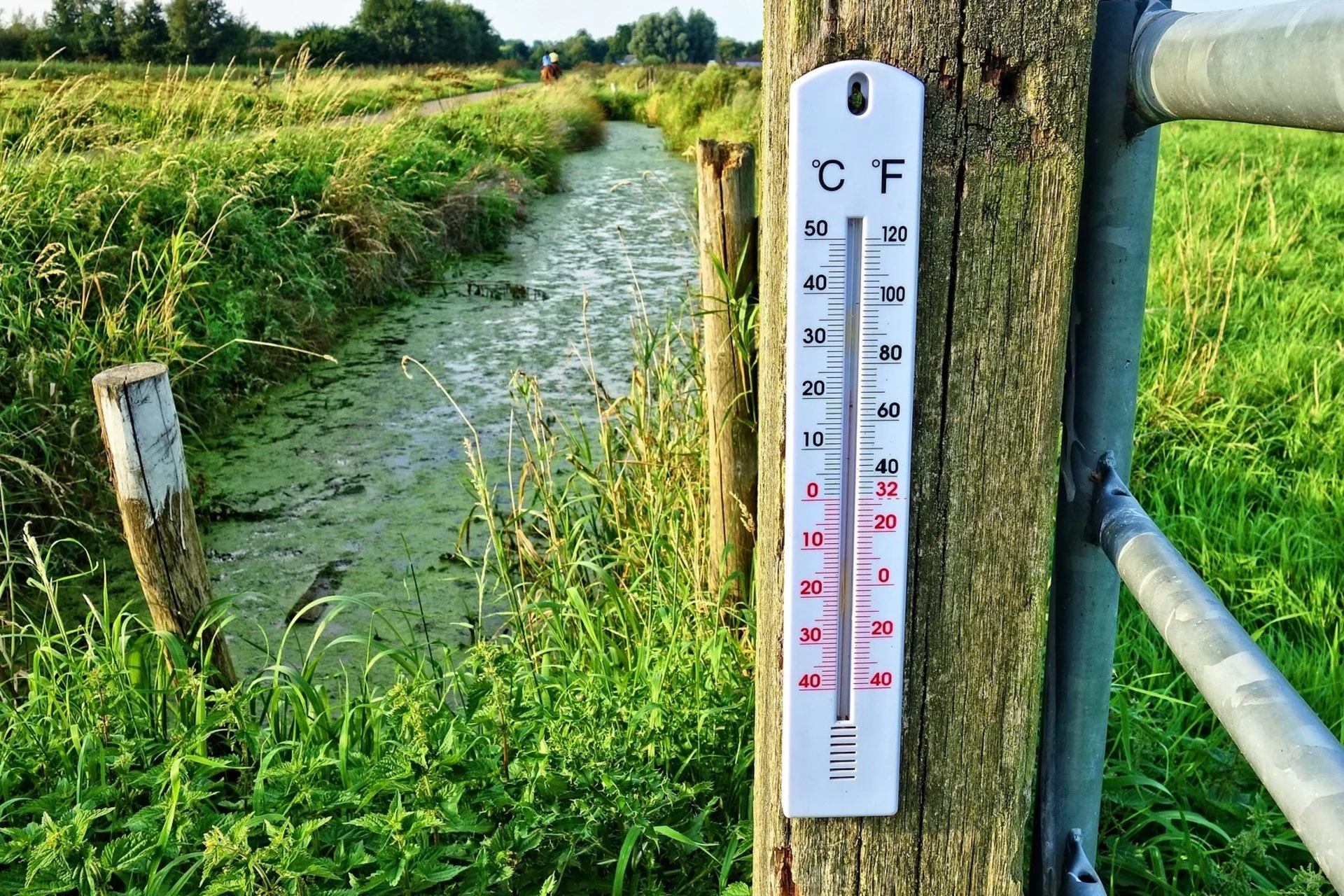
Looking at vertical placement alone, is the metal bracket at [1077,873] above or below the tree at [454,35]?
below

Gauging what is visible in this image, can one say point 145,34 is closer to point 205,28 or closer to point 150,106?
point 205,28

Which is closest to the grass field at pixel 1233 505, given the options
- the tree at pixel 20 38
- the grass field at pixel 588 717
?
the grass field at pixel 588 717

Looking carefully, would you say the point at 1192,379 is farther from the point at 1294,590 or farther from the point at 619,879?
the point at 619,879

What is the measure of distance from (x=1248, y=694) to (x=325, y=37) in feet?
139

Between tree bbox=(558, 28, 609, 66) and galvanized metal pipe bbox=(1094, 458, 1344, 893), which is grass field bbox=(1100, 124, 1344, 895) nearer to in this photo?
galvanized metal pipe bbox=(1094, 458, 1344, 893)

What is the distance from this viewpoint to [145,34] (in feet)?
99.5

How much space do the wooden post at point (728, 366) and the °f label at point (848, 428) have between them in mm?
1481

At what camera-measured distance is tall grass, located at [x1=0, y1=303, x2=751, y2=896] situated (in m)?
1.47

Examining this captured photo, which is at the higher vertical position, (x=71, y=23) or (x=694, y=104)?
(x=71, y=23)

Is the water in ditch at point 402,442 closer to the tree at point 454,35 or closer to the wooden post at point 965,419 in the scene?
the wooden post at point 965,419

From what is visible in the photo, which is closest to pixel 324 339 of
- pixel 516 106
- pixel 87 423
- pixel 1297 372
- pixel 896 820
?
pixel 87 423

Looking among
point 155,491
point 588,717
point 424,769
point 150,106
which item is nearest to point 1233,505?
point 588,717

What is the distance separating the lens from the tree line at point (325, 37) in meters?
28.4

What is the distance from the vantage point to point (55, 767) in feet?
6.38
